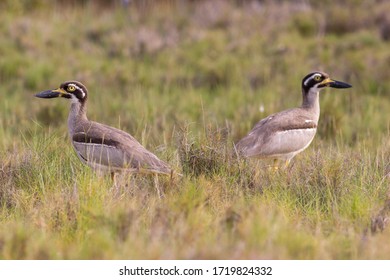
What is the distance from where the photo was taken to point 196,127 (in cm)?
1030

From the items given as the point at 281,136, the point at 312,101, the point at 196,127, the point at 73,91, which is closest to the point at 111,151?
the point at 73,91

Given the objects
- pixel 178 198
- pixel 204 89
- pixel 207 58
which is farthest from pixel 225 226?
pixel 207 58

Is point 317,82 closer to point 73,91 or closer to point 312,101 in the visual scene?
point 312,101

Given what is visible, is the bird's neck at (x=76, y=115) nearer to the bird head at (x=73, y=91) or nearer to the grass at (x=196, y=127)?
the bird head at (x=73, y=91)

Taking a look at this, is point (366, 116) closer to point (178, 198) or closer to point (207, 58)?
point (207, 58)

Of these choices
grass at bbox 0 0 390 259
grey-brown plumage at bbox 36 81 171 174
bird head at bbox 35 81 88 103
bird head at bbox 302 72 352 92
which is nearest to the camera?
grass at bbox 0 0 390 259

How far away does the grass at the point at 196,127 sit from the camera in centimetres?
539

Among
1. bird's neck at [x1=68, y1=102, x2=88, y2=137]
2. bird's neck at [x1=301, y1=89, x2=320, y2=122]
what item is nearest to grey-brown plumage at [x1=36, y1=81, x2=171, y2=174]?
bird's neck at [x1=68, y1=102, x2=88, y2=137]

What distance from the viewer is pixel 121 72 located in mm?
12922

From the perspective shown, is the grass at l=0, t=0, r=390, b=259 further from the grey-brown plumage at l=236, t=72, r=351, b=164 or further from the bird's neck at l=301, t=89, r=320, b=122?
the bird's neck at l=301, t=89, r=320, b=122

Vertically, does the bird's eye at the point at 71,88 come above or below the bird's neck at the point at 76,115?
above

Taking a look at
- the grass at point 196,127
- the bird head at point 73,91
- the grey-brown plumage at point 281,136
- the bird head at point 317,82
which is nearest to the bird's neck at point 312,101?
the bird head at point 317,82

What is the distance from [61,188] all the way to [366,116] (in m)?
5.16

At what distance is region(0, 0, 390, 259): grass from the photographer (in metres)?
5.39
